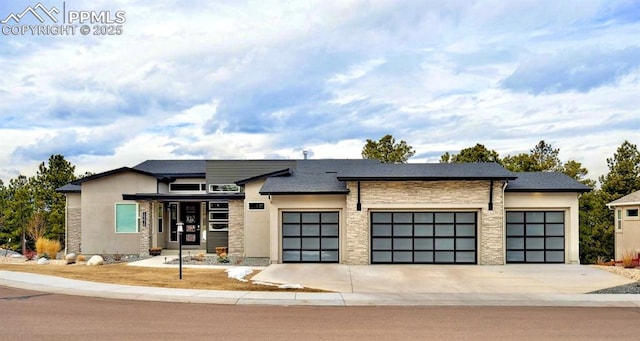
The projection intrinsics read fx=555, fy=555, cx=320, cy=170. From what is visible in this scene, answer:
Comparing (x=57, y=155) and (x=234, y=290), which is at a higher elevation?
(x=57, y=155)

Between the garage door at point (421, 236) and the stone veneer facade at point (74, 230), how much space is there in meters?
17.2

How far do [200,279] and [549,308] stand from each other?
1148 centimetres

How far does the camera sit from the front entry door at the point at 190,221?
33.2 m

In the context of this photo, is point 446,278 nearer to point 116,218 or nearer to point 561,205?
point 561,205

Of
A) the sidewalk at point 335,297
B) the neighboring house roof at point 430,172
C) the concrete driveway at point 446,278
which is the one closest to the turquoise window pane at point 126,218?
the concrete driveway at point 446,278

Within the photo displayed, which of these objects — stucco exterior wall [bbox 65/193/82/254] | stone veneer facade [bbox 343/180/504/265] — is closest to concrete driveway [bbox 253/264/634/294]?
stone veneer facade [bbox 343/180/504/265]

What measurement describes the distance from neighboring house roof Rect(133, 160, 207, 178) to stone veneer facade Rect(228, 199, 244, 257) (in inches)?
190

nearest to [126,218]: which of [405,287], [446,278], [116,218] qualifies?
[116,218]

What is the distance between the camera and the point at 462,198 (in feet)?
80.8

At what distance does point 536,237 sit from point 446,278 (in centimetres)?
732

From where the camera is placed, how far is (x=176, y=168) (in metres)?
36.3

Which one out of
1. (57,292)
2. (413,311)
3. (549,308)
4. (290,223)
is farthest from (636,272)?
(57,292)

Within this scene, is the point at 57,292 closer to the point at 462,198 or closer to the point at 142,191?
the point at 142,191

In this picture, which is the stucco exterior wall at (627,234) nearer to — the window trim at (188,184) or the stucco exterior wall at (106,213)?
the window trim at (188,184)
